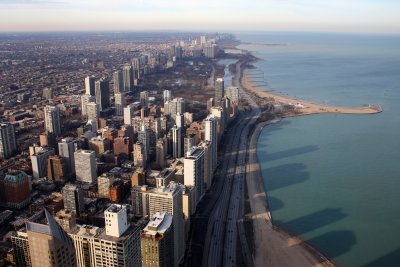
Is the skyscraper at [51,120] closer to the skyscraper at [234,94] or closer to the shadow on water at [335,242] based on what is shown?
the skyscraper at [234,94]

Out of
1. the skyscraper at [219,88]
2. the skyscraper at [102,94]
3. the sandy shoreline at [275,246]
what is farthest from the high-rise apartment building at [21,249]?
the skyscraper at [219,88]

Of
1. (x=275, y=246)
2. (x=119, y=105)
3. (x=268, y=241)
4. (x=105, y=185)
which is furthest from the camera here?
(x=119, y=105)

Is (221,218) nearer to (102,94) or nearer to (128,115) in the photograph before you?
(128,115)

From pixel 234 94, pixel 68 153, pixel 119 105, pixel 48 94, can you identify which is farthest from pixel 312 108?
pixel 48 94

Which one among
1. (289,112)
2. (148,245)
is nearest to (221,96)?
(289,112)

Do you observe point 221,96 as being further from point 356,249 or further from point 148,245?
point 148,245
